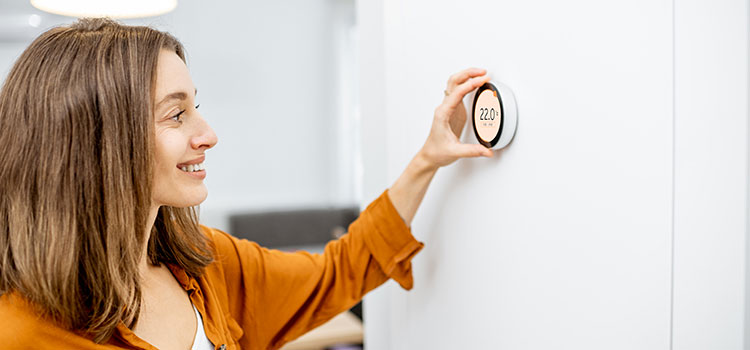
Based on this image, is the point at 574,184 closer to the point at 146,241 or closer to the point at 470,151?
the point at 470,151

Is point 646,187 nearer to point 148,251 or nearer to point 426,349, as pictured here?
point 426,349

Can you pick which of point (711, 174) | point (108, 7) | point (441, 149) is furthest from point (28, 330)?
point (108, 7)

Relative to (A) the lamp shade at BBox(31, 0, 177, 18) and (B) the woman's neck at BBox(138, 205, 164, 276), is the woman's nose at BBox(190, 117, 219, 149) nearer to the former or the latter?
(B) the woman's neck at BBox(138, 205, 164, 276)

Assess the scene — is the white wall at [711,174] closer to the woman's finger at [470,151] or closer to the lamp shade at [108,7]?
the woman's finger at [470,151]

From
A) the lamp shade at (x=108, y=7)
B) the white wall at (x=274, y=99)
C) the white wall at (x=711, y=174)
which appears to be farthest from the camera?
the white wall at (x=274, y=99)

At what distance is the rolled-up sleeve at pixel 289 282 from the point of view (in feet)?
3.06

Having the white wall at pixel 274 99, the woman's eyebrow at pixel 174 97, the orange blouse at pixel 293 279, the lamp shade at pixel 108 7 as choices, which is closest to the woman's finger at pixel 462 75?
the orange blouse at pixel 293 279

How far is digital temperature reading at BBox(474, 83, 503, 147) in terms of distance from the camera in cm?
65

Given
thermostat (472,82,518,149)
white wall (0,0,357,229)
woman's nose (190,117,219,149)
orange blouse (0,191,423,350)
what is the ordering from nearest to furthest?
thermostat (472,82,518,149), woman's nose (190,117,219,149), orange blouse (0,191,423,350), white wall (0,0,357,229)

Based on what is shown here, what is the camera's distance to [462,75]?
0.71m

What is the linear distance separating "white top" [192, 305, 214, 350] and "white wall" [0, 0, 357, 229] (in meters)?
2.71

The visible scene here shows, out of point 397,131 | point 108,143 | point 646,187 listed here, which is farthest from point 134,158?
point 646,187

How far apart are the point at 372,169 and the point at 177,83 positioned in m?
0.42

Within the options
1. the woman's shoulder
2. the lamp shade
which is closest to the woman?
the woman's shoulder
